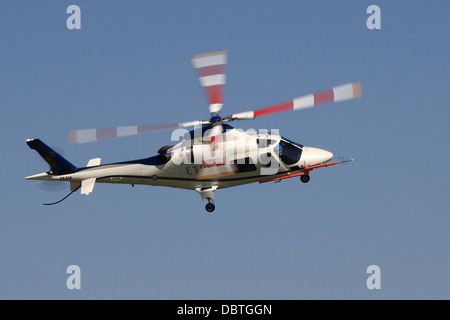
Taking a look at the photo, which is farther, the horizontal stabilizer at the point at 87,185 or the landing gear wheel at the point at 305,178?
the horizontal stabilizer at the point at 87,185

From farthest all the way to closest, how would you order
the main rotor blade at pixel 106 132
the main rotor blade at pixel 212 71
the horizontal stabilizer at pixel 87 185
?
the horizontal stabilizer at pixel 87 185
the main rotor blade at pixel 106 132
the main rotor blade at pixel 212 71

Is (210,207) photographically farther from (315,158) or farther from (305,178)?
(315,158)

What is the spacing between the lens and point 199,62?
39250mm

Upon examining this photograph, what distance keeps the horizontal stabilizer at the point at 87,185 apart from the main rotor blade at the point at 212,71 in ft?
29.3

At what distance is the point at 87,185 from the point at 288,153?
1143 centimetres

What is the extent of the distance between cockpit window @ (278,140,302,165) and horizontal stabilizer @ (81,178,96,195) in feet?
34.9

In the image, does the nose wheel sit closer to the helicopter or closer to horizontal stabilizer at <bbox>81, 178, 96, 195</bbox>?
the helicopter

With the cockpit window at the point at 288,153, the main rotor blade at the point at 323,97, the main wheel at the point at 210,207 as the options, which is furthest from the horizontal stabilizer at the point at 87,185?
the main rotor blade at the point at 323,97

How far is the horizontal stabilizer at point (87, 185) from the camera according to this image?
4403 centimetres

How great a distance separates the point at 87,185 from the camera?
1746 inches

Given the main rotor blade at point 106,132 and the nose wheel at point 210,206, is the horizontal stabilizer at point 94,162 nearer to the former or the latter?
the main rotor blade at point 106,132

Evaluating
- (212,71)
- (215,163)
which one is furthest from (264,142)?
(212,71)

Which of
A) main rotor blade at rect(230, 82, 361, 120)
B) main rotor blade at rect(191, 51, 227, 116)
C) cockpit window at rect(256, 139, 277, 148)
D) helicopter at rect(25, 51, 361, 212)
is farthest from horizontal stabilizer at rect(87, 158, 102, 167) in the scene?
main rotor blade at rect(230, 82, 361, 120)

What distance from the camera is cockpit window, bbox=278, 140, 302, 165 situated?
43375 mm
